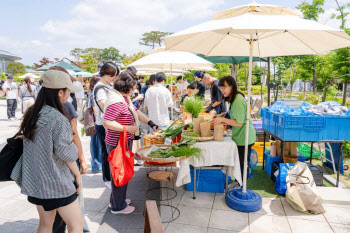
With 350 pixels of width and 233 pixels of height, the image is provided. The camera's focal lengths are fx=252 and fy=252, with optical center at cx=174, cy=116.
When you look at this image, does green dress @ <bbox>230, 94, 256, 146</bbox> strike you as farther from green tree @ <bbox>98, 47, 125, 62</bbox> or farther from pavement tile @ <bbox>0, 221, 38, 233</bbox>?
green tree @ <bbox>98, 47, 125, 62</bbox>

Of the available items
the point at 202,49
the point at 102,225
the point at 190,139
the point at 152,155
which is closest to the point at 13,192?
the point at 102,225

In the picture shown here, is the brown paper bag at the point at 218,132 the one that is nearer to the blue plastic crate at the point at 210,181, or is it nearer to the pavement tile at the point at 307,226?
the blue plastic crate at the point at 210,181

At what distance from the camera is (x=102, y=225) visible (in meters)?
3.10

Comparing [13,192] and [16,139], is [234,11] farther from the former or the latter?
[13,192]

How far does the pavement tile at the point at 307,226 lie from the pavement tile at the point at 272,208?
195mm

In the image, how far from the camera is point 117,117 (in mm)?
2854

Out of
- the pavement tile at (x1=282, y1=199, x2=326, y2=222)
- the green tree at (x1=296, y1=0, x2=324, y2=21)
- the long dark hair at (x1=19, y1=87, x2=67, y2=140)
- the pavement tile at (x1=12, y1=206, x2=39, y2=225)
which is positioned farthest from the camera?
the green tree at (x1=296, y1=0, x2=324, y2=21)

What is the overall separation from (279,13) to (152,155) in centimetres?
221

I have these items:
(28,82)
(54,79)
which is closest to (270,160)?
(54,79)

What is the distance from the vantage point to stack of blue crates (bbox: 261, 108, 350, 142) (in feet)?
12.6

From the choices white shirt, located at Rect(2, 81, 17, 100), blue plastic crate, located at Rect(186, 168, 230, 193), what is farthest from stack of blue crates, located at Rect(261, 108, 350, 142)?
white shirt, located at Rect(2, 81, 17, 100)

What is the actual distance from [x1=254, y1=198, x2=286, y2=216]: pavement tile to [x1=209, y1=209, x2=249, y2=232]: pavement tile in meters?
0.30

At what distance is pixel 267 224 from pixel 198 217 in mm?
855

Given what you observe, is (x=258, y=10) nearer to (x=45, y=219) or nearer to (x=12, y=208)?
(x=45, y=219)
